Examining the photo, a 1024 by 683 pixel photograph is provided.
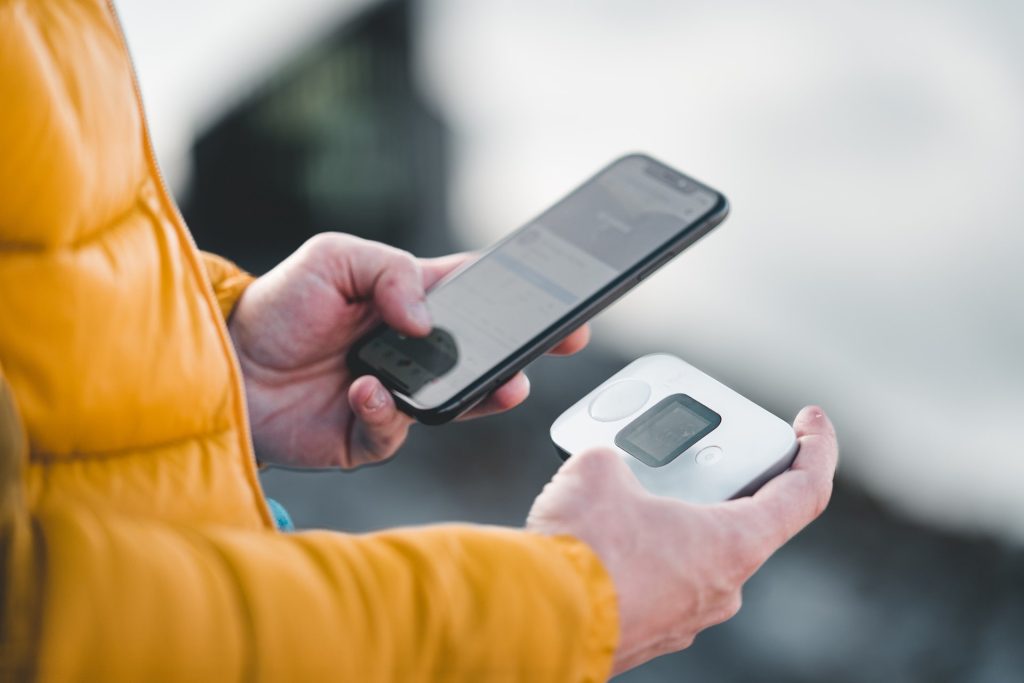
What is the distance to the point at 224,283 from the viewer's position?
2.79 feet

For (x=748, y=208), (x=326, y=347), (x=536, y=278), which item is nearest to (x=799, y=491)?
(x=536, y=278)

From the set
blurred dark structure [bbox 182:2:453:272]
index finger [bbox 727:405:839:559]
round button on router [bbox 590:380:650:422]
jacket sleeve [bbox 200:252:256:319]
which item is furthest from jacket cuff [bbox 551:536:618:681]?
blurred dark structure [bbox 182:2:453:272]

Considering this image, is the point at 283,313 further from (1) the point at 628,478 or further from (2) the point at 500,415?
(2) the point at 500,415

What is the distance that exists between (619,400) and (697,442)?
80 mm

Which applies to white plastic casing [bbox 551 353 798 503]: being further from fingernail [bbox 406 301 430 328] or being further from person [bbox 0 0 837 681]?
fingernail [bbox 406 301 430 328]

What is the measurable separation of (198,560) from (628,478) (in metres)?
0.26

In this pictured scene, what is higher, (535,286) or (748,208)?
(535,286)

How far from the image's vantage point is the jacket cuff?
0.49 meters

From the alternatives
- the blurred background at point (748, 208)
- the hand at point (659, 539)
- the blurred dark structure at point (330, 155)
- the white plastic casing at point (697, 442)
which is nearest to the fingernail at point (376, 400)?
the white plastic casing at point (697, 442)

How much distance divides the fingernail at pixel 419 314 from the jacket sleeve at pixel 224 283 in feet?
0.47

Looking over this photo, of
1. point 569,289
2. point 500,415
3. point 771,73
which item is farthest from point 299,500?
point 771,73

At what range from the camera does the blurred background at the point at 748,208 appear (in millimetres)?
1318

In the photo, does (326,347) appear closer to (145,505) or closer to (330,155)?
(145,505)

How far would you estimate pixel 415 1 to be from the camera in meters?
1.86
